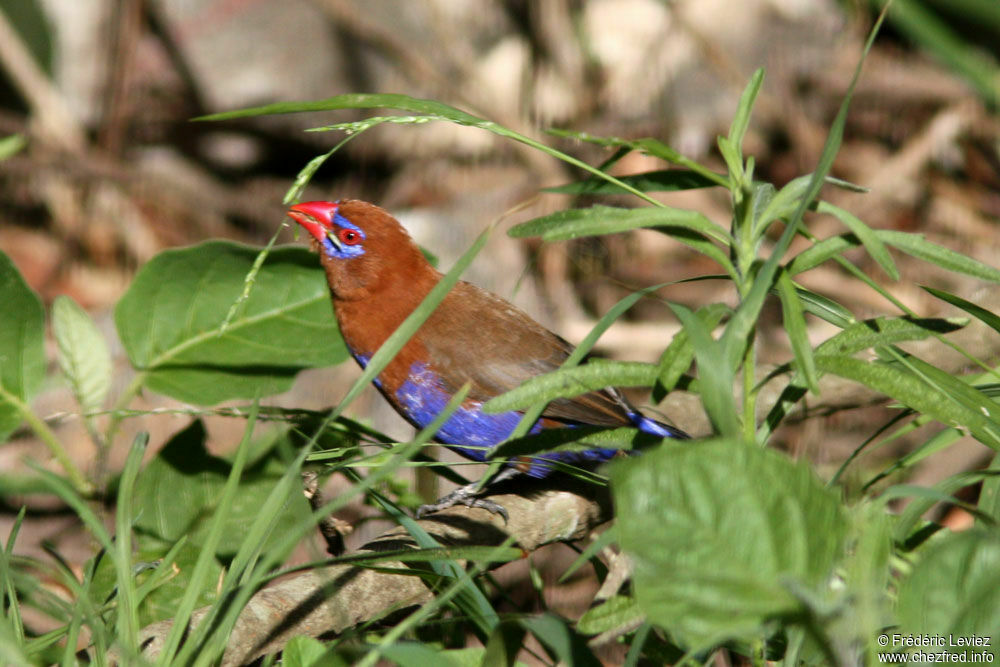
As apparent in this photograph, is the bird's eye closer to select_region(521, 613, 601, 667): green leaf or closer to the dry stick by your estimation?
the dry stick

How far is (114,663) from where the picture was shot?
5.64 ft

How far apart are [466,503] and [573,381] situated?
32.6 inches

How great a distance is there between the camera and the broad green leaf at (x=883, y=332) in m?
1.72

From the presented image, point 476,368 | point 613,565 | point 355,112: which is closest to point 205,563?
point 613,565

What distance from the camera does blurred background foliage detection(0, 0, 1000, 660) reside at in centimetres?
537

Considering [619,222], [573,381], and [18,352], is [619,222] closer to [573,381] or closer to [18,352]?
[573,381]

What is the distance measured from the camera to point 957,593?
1297 millimetres

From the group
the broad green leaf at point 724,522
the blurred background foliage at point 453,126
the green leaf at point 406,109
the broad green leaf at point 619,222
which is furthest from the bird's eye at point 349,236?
the blurred background foliage at point 453,126

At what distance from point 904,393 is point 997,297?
155 cm

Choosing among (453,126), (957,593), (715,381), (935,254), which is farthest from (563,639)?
(453,126)

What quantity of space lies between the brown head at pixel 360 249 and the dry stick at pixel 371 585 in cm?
85

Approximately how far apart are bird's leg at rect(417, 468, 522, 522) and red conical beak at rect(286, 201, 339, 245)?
2.84 ft

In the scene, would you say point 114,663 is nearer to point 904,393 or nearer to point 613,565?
point 613,565

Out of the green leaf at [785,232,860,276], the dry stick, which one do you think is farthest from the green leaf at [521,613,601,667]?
the green leaf at [785,232,860,276]
